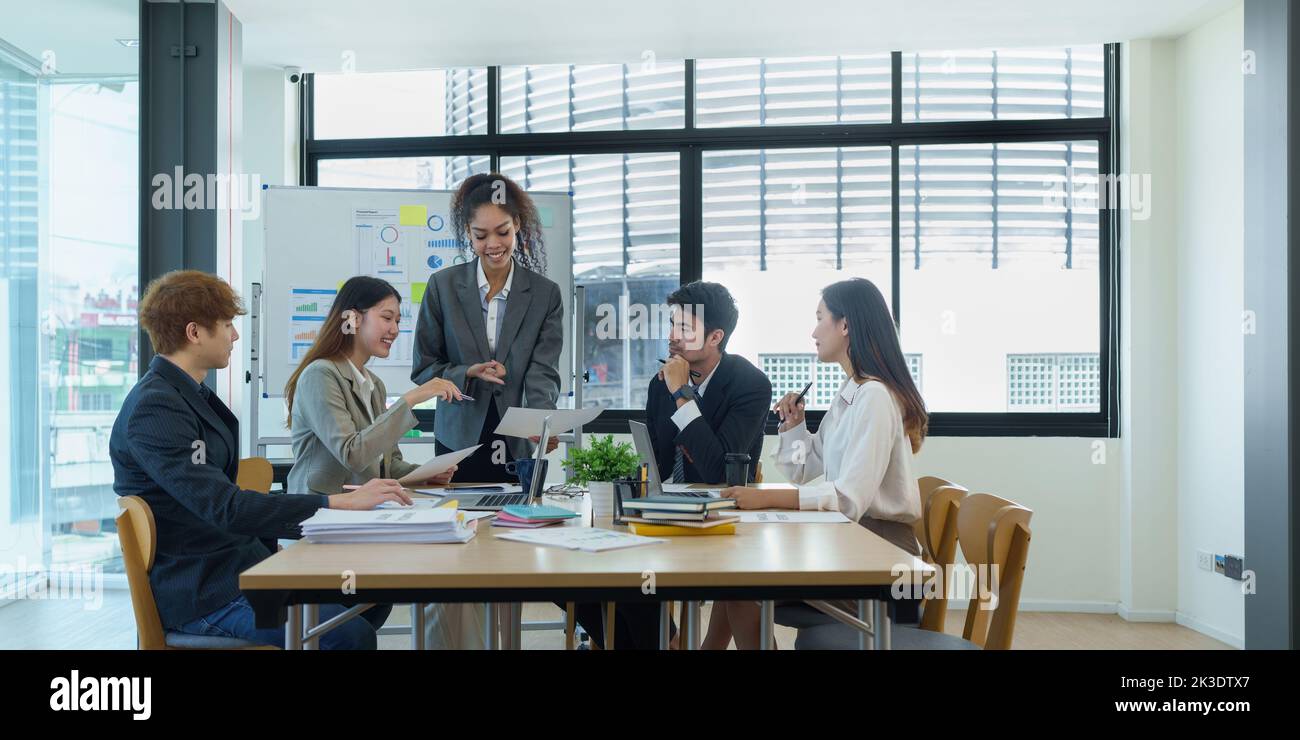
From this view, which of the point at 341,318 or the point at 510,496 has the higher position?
the point at 341,318

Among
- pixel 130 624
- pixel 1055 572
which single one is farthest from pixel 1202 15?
pixel 130 624

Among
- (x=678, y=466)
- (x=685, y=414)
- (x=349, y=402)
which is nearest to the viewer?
(x=349, y=402)

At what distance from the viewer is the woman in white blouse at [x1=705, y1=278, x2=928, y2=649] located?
235cm

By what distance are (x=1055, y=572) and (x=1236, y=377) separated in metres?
1.29

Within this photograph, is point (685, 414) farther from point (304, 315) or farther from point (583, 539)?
point (304, 315)

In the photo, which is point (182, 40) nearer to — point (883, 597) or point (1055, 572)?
point (883, 597)

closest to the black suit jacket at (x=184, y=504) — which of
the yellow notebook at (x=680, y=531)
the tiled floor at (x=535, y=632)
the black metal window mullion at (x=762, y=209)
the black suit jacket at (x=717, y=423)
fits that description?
Result: the yellow notebook at (x=680, y=531)

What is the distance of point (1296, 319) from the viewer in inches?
101

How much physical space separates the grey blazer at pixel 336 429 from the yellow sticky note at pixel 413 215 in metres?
1.72

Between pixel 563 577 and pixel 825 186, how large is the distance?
12.4ft

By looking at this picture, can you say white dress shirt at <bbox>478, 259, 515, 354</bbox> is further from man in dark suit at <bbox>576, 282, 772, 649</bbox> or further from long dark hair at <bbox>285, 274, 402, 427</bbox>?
man in dark suit at <bbox>576, 282, 772, 649</bbox>

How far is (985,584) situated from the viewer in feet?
6.56

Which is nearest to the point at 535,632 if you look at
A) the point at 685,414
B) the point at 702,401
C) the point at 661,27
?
the point at 702,401

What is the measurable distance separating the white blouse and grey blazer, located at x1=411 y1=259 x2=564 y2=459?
1187 millimetres
